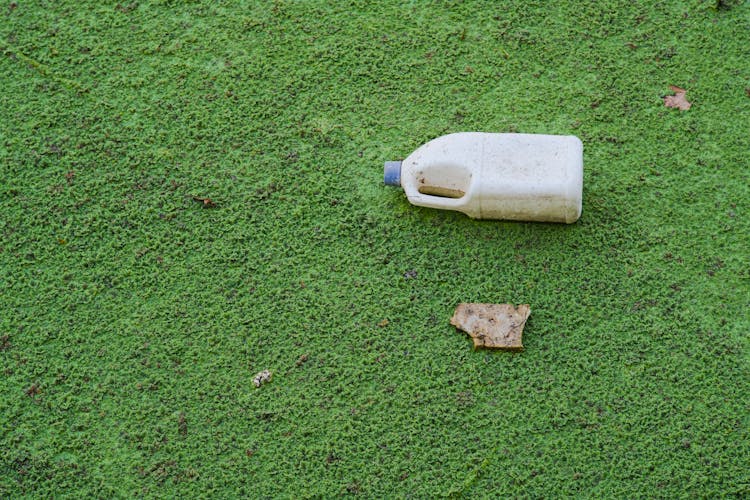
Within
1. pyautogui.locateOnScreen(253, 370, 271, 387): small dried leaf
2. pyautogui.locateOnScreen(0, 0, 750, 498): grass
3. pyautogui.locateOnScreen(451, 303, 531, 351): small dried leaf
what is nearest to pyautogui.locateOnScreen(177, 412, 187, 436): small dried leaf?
pyautogui.locateOnScreen(0, 0, 750, 498): grass

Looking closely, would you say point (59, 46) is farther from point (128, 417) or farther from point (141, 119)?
point (128, 417)

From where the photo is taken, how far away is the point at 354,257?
2.01 m

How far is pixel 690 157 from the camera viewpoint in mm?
2076

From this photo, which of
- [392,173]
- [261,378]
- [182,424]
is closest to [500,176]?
[392,173]

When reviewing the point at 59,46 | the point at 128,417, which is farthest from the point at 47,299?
the point at 59,46

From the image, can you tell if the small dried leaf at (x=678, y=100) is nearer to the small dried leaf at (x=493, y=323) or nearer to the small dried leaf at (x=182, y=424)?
the small dried leaf at (x=493, y=323)

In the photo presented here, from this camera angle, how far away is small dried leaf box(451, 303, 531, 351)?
1902mm

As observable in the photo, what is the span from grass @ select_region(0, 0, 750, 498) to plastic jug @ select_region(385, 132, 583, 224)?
77mm

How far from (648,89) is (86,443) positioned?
→ 1.68m

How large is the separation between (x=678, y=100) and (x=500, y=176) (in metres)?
0.60

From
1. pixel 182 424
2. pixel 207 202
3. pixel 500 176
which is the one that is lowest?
pixel 182 424

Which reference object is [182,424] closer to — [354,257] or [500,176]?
[354,257]

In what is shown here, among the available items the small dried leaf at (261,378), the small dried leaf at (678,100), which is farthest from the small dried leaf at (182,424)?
the small dried leaf at (678,100)

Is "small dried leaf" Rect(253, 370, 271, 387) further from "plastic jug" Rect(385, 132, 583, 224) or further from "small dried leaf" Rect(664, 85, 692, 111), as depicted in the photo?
"small dried leaf" Rect(664, 85, 692, 111)
